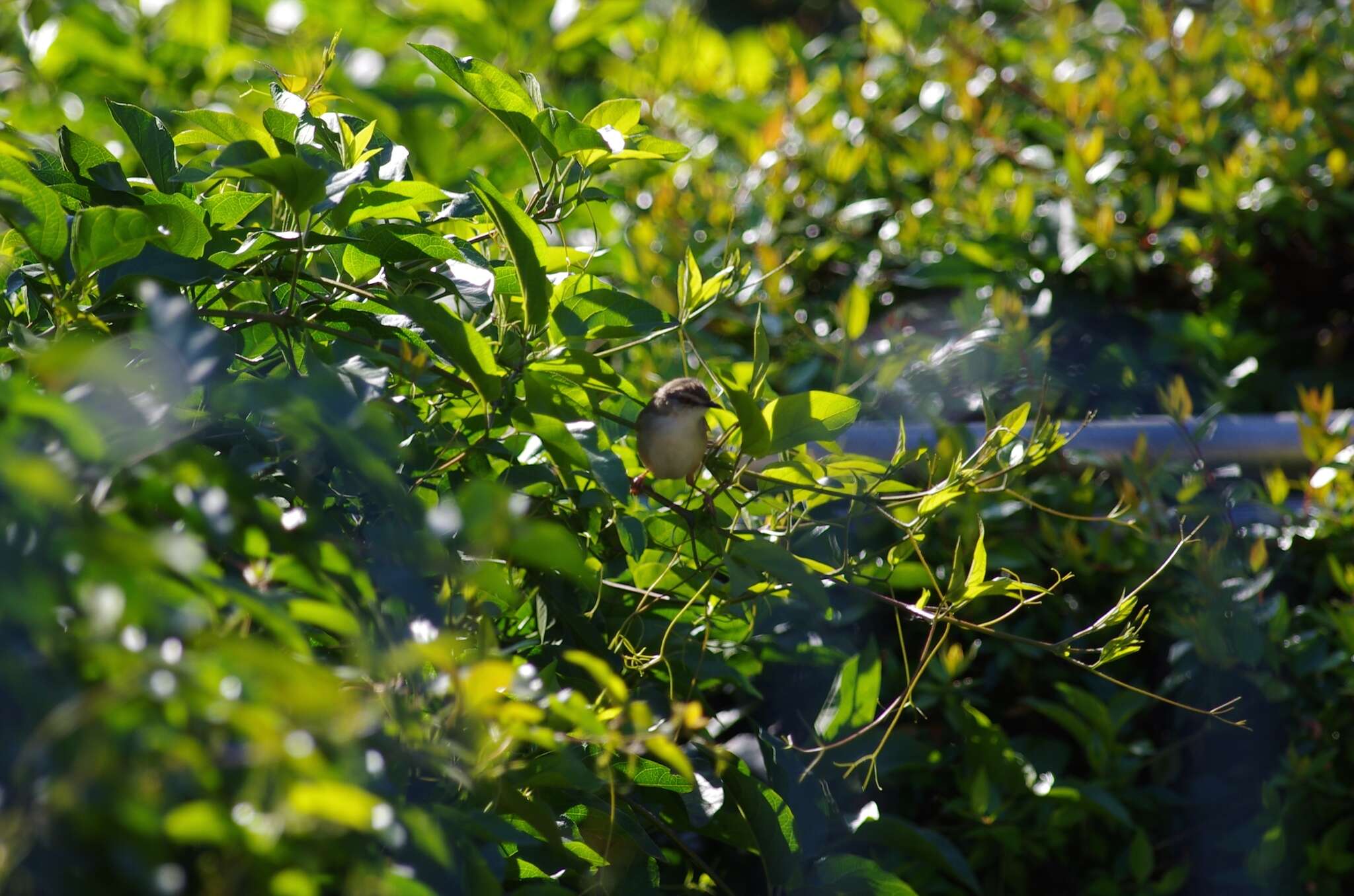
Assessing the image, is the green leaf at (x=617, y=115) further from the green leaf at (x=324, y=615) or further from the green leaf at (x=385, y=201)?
the green leaf at (x=324, y=615)

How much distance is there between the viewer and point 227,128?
0.97 m

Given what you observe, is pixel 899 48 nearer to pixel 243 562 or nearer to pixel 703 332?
pixel 703 332

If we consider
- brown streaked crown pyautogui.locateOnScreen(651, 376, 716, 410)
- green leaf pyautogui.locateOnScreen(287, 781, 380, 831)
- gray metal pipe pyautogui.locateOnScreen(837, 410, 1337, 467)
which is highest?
green leaf pyautogui.locateOnScreen(287, 781, 380, 831)

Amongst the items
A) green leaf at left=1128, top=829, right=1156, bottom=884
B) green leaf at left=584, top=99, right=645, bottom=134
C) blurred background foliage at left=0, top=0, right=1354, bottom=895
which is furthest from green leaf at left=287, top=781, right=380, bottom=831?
green leaf at left=1128, top=829, right=1156, bottom=884

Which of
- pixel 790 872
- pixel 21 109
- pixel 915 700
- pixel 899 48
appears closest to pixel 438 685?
pixel 790 872

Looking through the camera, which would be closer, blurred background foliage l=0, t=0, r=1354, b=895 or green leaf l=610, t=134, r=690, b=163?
blurred background foliage l=0, t=0, r=1354, b=895

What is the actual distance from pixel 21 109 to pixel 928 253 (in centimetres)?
163

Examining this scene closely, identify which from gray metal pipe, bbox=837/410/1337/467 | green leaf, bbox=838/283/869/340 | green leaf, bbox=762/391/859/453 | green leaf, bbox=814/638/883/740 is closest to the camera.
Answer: green leaf, bbox=762/391/859/453

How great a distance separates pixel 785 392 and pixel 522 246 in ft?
3.37

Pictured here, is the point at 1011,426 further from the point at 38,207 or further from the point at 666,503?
the point at 38,207

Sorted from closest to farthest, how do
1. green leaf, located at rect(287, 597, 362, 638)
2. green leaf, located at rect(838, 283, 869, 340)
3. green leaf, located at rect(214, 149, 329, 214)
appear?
green leaf, located at rect(287, 597, 362, 638) < green leaf, located at rect(214, 149, 329, 214) < green leaf, located at rect(838, 283, 869, 340)

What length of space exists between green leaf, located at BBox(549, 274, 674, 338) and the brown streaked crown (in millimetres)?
73

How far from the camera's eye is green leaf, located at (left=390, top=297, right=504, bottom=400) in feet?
2.62

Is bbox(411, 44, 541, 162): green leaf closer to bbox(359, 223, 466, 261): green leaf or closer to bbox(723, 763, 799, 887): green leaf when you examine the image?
bbox(359, 223, 466, 261): green leaf
